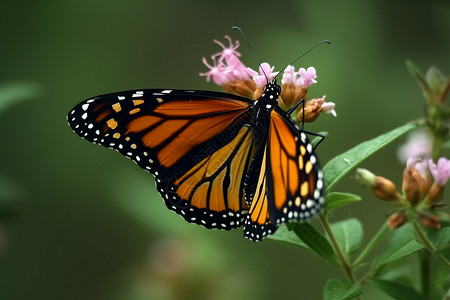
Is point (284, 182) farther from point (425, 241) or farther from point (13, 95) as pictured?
point (13, 95)

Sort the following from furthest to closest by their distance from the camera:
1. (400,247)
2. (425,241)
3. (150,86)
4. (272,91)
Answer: (150,86) < (272,91) < (400,247) < (425,241)

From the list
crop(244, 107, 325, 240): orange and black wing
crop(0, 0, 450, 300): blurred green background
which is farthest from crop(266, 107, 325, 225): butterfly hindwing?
crop(0, 0, 450, 300): blurred green background

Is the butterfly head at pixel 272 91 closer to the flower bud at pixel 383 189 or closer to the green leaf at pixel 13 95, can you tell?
the flower bud at pixel 383 189

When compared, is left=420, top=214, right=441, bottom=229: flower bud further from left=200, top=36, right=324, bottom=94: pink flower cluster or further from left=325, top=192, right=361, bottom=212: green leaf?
left=200, top=36, right=324, bottom=94: pink flower cluster

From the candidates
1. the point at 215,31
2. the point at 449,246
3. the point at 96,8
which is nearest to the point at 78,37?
the point at 96,8

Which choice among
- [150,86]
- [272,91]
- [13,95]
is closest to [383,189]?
[272,91]

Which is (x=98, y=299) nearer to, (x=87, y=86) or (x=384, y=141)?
(x=87, y=86)
